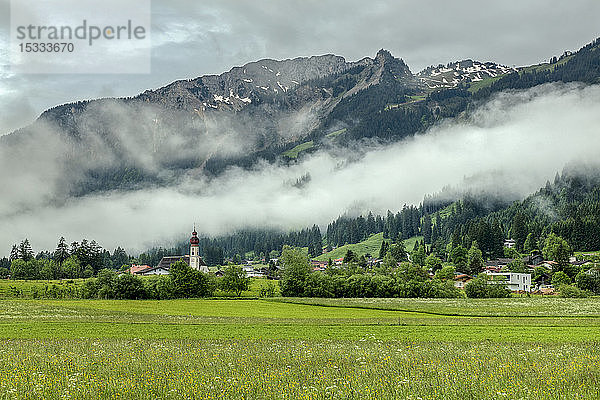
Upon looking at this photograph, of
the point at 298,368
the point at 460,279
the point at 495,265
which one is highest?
the point at 298,368

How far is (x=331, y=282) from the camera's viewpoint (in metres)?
119

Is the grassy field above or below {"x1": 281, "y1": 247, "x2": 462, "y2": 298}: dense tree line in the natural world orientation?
above

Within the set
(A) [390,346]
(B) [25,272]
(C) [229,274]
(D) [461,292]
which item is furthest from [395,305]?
(B) [25,272]

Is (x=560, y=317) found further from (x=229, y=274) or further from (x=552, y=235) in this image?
(x=552, y=235)

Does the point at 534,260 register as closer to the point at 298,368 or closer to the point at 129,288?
the point at 129,288

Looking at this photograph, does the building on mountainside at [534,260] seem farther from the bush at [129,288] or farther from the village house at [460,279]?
the bush at [129,288]

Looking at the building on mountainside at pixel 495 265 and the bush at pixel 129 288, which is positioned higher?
the bush at pixel 129 288

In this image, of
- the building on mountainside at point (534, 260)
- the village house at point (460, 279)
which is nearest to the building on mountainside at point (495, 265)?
the building on mountainside at point (534, 260)

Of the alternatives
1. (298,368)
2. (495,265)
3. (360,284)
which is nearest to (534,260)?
A: (495,265)

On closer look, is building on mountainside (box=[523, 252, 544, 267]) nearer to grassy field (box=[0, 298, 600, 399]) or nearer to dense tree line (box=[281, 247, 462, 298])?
dense tree line (box=[281, 247, 462, 298])

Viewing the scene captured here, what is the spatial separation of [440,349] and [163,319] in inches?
1510

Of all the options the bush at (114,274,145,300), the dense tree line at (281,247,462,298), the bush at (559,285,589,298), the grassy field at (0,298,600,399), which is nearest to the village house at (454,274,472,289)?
the dense tree line at (281,247,462,298)

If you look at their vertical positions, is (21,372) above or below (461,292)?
above

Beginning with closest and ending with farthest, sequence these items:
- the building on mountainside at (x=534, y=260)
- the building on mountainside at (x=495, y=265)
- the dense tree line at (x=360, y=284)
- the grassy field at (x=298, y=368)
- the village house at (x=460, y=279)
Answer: the grassy field at (x=298, y=368), the dense tree line at (x=360, y=284), the village house at (x=460, y=279), the building on mountainside at (x=495, y=265), the building on mountainside at (x=534, y=260)
